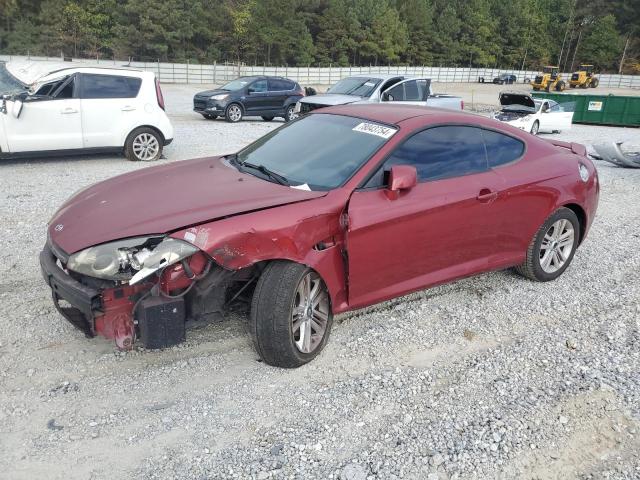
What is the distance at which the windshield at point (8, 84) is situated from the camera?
879 cm

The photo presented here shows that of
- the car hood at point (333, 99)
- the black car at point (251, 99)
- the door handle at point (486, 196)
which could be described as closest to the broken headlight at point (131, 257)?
the door handle at point (486, 196)

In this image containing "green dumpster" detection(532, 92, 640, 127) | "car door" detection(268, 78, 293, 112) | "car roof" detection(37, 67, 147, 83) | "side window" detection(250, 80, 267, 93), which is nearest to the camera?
"car roof" detection(37, 67, 147, 83)

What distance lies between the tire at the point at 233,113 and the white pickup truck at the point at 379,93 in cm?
320

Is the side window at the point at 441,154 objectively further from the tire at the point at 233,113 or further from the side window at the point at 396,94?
the tire at the point at 233,113

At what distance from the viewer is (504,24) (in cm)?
8875

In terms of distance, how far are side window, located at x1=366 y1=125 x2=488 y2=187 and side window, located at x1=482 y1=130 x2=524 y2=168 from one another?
0.24ft

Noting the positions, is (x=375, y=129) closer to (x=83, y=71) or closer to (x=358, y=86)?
(x=83, y=71)

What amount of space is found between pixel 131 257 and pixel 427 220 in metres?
1.97

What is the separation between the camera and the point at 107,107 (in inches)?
354

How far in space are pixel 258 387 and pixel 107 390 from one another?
0.87m

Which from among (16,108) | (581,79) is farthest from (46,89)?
(581,79)

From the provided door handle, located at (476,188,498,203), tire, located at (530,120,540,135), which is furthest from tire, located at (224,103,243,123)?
door handle, located at (476,188,498,203)

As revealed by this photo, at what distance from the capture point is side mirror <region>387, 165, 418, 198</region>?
11.2 ft

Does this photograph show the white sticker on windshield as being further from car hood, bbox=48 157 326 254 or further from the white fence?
the white fence
